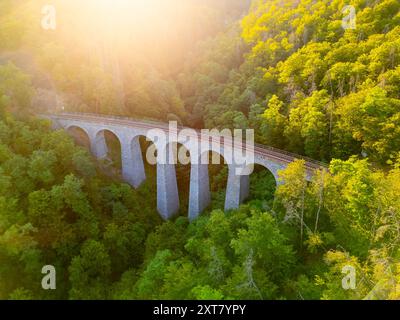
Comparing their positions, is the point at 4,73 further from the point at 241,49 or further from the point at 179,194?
the point at 241,49

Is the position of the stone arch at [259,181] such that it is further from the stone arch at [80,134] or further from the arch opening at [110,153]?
the stone arch at [80,134]

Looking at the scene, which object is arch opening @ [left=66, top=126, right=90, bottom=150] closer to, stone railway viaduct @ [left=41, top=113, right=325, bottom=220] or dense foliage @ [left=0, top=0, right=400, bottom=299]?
stone railway viaduct @ [left=41, top=113, right=325, bottom=220]

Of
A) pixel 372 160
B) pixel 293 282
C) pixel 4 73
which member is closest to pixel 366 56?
pixel 372 160

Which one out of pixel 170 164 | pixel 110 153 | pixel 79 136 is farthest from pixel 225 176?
pixel 79 136

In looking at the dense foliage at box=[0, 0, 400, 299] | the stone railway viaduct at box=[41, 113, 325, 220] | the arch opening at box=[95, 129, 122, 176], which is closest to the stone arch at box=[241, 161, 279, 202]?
the dense foliage at box=[0, 0, 400, 299]

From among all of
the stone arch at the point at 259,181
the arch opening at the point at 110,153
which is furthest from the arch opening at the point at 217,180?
the arch opening at the point at 110,153

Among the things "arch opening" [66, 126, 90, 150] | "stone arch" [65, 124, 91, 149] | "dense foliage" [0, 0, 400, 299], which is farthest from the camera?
"arch opening" [66, 126, 90, 150]
